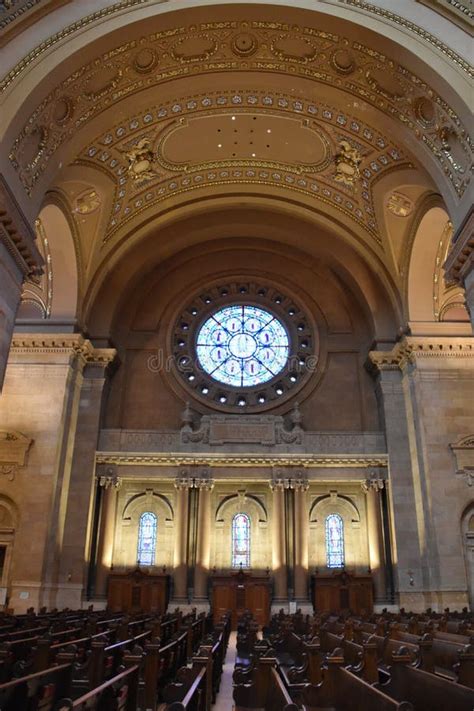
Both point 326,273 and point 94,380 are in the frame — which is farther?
point 326,273

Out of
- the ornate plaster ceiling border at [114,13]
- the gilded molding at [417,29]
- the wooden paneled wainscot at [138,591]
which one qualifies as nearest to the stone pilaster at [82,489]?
the wooden paneled wainscot at [138,591]

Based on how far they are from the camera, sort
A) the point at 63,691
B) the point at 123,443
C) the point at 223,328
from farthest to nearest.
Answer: the point at 223,328, the point at 123,443, the point at 63,691

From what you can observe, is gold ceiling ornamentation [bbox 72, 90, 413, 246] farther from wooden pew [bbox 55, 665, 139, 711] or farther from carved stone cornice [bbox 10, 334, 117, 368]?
wooden pew [bbox 55, 665, 139, 711]

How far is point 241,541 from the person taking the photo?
20.9m

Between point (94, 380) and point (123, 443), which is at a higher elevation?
point (94, 380)

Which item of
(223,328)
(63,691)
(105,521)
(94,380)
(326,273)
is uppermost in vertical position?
(326,273)

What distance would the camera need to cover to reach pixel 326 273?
23922 millimetres

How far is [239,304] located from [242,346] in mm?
1835

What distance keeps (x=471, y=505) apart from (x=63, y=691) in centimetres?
1611

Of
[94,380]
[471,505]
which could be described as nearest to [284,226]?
[94,380]

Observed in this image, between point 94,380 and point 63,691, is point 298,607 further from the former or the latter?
point 63,691

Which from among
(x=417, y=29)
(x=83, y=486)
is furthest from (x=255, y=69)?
(x=83, y=486)

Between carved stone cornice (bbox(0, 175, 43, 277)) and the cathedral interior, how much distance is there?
0.08 m

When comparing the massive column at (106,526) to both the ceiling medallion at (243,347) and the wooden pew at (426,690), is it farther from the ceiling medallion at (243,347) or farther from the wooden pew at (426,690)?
the wooden pew at (426,690)
